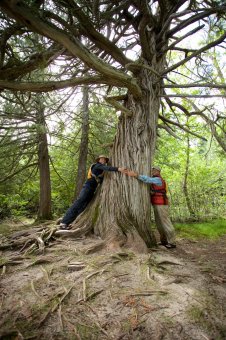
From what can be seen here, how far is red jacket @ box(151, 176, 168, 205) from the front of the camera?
577cm

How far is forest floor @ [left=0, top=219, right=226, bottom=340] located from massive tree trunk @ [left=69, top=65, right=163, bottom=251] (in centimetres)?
43

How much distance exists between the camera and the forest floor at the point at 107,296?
2666 mm

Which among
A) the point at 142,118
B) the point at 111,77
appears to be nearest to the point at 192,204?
the point at 142,118

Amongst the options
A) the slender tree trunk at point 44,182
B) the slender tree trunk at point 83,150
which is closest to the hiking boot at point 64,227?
the slender tree trunk at point 83,150

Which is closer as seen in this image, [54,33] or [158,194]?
[54,33]

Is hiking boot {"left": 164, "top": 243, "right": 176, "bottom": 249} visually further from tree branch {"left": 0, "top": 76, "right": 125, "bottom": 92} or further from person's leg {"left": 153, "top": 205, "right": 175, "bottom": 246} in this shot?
tree branch {"left": 0, "top": 76, "right": 125, "bottom": 92}

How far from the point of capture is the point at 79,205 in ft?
18.6

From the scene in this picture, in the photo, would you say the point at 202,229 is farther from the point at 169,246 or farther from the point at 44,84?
the point at 44,84

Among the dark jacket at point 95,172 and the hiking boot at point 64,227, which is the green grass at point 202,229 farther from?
the hiking boot at point 64,227

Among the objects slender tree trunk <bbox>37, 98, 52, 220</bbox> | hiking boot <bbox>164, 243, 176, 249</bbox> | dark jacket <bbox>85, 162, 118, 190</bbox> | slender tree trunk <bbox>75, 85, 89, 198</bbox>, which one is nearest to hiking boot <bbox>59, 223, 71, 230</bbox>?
dark jacket <bbox>85, 162, 118, 190</bbox>

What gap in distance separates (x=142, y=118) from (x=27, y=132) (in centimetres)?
422

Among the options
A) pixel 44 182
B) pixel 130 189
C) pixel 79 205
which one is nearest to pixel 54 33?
pixel 130 189

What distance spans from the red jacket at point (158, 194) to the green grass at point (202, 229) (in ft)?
6.80

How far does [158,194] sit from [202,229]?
3220 millimetres
